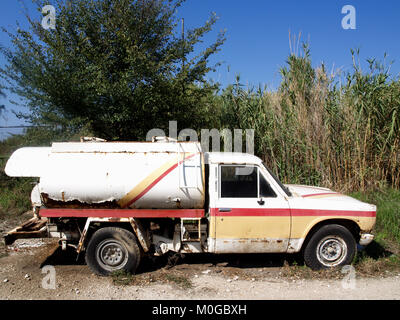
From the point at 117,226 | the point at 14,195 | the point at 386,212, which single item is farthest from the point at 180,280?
the point at 14,195

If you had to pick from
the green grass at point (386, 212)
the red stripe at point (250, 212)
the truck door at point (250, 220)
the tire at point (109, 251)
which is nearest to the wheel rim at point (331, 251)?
the truck door at point (250, 220)

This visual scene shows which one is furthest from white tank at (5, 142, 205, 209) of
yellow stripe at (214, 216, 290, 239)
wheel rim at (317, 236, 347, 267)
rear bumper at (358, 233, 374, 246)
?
rear bumper at (358, 233, 374, 246)

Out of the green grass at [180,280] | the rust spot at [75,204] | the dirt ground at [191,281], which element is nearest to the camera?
the dirt ground at [191,281]

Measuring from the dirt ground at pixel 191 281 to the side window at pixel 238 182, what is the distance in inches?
51.7

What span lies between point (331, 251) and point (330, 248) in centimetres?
5

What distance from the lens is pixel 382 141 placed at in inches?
344

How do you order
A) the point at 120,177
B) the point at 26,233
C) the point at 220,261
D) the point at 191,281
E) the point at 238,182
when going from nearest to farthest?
the point at 120,177, the point at 191,281, the point at 26,233, the point at 238,182, the point at 220,261

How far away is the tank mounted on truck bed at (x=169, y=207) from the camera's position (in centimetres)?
507

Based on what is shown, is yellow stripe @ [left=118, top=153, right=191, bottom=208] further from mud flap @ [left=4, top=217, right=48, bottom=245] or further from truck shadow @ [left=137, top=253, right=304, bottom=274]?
mud flap @ [left=4, top=217, right=48, bottom=245]

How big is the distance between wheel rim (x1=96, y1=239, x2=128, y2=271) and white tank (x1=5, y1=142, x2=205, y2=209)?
0.62 meters

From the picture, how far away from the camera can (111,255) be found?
533 centimetres

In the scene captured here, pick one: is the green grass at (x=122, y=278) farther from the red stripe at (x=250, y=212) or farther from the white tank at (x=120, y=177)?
the red stripe at (x=250, y=212)

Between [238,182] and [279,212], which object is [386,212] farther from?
[238,182]
